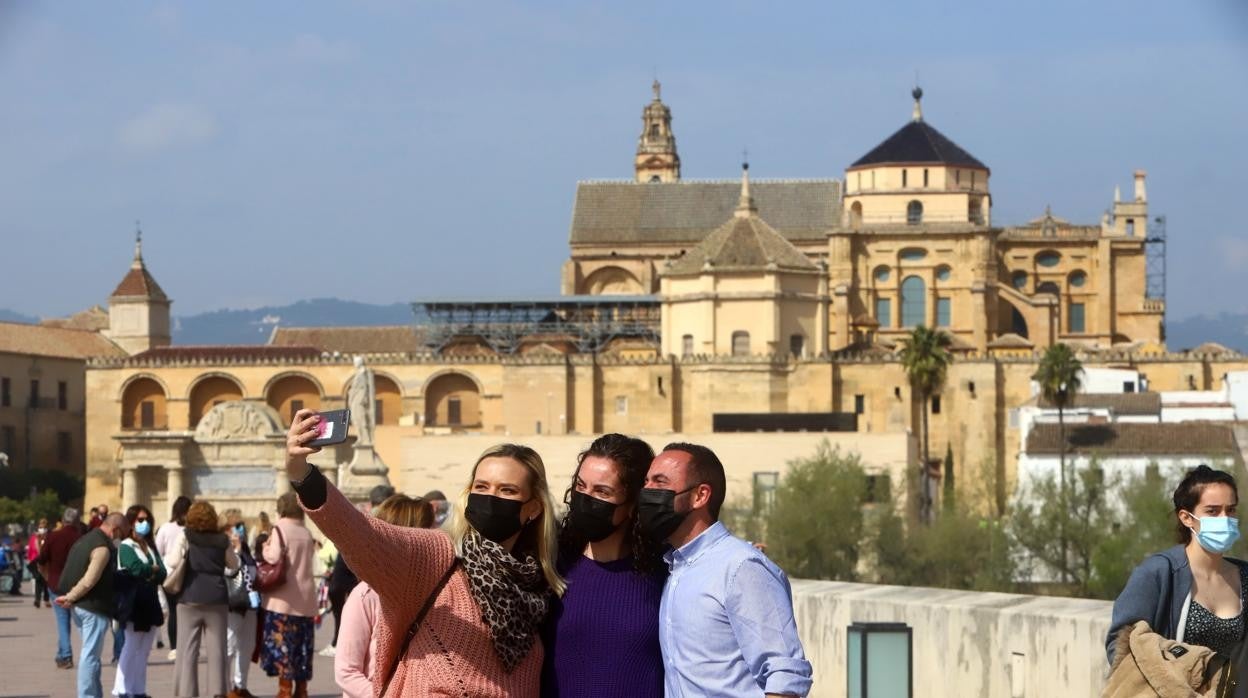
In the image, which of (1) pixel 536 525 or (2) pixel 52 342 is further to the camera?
(2) pixel 52 342

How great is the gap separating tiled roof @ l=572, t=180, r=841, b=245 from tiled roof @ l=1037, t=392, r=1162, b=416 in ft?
61.4

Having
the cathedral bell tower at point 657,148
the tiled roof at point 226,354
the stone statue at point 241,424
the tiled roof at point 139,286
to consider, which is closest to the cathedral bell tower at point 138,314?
the tiled roof at point 139,286

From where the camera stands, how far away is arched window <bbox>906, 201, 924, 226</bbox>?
7893 cm

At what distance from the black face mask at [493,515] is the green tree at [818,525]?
162ft

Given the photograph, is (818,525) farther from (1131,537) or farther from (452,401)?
(452,401)

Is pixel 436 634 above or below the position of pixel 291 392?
below

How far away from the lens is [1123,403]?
65125 millimetres

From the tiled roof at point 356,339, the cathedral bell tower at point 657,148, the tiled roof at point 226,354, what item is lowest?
the tiled roof at point 226,354

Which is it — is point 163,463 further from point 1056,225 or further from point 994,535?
point 1056,225

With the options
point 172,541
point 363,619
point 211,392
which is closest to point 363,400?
point 172,541

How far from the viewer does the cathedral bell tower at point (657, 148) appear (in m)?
108

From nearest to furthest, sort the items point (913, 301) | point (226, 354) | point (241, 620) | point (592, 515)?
point (592, 515) → point (241, 620) → point (226, 354) → point (913, 301)

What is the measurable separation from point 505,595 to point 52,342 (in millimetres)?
83315

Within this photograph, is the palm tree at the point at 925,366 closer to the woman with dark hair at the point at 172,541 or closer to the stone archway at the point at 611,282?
the stone archway at the point at 611,282
